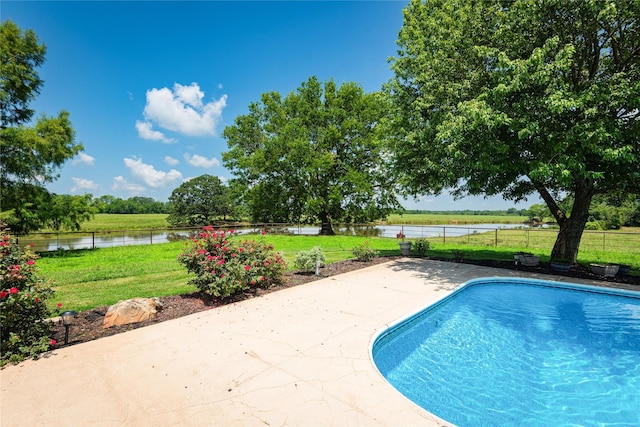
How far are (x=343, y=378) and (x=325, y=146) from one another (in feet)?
67.8

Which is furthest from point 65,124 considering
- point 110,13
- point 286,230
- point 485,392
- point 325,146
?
point 485,392

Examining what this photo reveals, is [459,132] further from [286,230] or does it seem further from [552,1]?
[286,230]

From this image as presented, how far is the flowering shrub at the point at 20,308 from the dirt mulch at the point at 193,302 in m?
0.31

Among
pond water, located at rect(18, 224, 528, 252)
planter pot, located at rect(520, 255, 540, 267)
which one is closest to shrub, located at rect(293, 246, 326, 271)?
planter pot, located at rect(520, 255, 540, 267)

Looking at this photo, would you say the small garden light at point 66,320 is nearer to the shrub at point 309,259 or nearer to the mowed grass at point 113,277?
the mowed grass at point 113,277

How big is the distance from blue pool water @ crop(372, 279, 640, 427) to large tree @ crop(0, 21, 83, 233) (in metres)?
15.9

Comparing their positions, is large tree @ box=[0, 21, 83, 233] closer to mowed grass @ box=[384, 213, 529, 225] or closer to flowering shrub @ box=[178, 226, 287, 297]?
flowering shrub @ box=[178, 226, 287, 297]

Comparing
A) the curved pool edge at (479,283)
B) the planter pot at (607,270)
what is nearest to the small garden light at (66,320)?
the curved pool edge at (479,283)

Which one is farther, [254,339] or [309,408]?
[254,339]

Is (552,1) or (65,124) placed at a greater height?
(552,1)

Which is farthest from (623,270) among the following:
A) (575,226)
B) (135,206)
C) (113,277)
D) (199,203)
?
(135,206)

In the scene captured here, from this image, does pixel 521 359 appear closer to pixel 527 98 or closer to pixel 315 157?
pixel 527 98

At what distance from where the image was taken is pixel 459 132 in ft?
25.0

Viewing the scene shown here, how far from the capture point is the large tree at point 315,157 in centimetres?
2181
